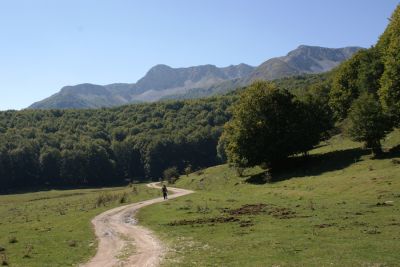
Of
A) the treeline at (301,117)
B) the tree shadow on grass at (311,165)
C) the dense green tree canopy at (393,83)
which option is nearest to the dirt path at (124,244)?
the tree shadow on grass at (311,165)

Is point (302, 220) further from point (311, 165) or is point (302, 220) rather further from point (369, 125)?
point (311, 165)

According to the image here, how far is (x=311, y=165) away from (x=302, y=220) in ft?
131

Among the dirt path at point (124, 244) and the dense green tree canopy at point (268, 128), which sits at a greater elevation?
the dense green tree canopy at point (268, 128)

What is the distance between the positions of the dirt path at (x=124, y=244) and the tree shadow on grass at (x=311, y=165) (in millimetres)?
32323

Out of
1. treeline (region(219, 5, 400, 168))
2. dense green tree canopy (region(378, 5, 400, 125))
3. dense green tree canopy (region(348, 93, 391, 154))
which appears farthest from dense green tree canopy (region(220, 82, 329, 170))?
dense green tree canopy (region(378, 5, 400, 125))

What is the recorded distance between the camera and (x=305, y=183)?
6197cm

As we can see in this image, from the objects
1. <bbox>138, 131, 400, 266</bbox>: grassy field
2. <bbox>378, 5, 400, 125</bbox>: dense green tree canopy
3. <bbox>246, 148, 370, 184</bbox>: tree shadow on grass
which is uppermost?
<bbox>378, 5, 400, 125</bbox>: dense green tree canopy

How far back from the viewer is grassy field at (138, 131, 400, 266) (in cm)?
2550

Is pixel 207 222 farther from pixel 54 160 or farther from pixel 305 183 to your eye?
pixel 54 160

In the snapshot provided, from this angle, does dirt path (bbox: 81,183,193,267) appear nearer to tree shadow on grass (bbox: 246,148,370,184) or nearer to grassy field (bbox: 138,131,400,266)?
grassy field (bbox: 138,131,400,266)

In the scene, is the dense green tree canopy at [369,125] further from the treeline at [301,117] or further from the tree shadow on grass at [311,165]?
the tree shadow on grass at [311,165]

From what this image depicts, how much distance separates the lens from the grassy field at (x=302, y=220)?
25500 mm

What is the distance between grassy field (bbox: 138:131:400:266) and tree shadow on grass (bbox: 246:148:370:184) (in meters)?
0.27

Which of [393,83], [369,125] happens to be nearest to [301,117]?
[369,125]
